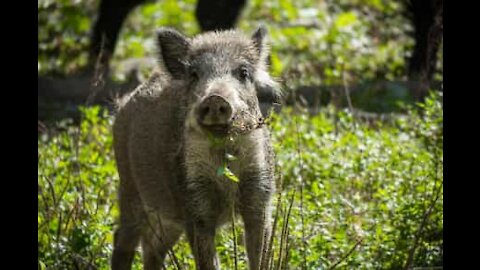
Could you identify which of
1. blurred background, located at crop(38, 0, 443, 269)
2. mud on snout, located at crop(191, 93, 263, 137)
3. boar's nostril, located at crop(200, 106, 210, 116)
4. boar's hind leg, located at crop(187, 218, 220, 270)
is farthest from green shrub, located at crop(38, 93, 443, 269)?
boar's nostril, located at crop(200, 106, 210, 116)

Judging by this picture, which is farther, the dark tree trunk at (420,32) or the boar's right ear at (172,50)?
the dark tree trunk at (420,32)

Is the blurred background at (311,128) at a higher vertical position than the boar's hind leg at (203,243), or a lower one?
higher

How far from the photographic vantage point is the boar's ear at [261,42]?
481 cm

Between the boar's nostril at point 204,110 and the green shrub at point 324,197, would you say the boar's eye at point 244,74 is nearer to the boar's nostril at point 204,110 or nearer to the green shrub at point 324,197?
the green shrub at point 324,197

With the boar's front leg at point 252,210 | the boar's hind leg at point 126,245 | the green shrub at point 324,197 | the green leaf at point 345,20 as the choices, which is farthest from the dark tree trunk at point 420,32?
the boar's front leg at point 252,210

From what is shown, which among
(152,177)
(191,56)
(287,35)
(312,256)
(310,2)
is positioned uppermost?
(310,2)

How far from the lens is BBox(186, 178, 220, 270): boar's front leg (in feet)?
14.4

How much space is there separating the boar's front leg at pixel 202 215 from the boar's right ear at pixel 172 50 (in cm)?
61

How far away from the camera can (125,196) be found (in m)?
5.27

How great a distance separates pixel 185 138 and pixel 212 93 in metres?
0.61

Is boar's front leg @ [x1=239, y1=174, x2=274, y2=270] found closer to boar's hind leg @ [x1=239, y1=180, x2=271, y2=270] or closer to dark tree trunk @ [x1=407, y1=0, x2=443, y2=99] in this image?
boar's hind leg @ [x1=239, y1=180, x2=271, y2=270]
